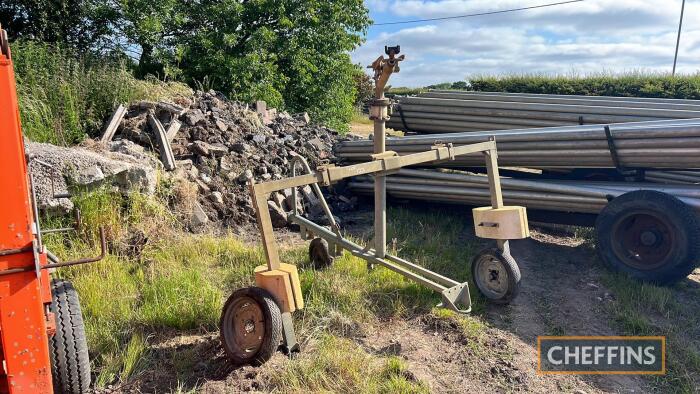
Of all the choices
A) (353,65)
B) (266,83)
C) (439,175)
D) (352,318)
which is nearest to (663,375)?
(352,318)

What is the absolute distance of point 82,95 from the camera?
23.2 ft

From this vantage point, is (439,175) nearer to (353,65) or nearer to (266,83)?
(266,83)

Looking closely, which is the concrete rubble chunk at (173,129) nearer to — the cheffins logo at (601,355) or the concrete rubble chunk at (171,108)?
the concrete rubble chunk at (171,108)

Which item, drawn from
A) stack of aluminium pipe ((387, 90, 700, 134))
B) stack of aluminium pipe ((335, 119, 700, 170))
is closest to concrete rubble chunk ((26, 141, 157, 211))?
stack of aluminium pipe ((335, 119, 700, 170))

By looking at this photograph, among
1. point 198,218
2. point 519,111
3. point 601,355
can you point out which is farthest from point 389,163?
point 519,111

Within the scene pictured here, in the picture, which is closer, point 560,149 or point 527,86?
point 560,149

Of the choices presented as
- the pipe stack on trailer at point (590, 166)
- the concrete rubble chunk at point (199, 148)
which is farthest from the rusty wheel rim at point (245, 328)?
the concrete rubble chunk at point (199, 148)

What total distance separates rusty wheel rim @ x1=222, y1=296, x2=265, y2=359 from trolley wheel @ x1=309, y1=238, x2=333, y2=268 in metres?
1.70

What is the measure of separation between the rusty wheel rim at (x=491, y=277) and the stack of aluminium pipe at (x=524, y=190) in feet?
5.19

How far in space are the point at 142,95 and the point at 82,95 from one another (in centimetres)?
85

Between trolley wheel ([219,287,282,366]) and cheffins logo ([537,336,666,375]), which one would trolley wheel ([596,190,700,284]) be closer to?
cheffins logo ([537,336,666,375])

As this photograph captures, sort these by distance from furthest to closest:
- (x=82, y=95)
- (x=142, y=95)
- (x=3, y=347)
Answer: (x=142, y=95)
(x=82, y=95)
(x=3, y=347)

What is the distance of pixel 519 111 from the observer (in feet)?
21.9

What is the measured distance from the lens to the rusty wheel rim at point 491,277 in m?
4.25
